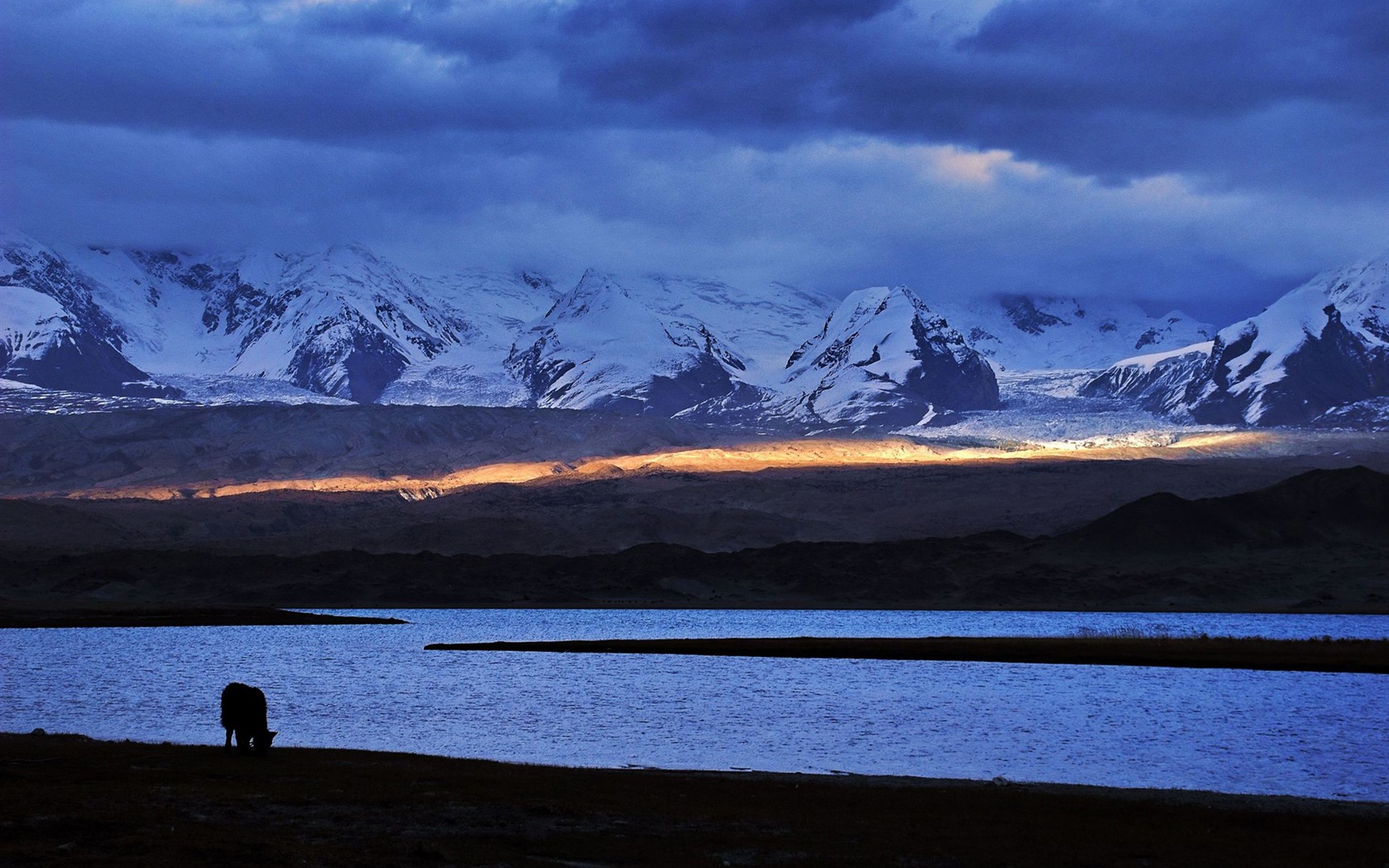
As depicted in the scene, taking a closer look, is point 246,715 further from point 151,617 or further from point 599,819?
point 151,617

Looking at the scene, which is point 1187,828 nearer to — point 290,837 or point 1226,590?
point 290,837

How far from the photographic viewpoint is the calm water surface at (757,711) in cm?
5469

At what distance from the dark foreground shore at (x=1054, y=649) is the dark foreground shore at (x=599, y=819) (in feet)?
180

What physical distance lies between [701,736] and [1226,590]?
14283 centimetres

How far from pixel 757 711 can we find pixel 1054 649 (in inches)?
1698

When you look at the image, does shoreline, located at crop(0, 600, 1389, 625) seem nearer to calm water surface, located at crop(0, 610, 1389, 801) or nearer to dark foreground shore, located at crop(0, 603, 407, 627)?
dark foreground shore, located at crop(0, 603, 407, 627)

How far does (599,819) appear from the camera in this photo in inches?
1464

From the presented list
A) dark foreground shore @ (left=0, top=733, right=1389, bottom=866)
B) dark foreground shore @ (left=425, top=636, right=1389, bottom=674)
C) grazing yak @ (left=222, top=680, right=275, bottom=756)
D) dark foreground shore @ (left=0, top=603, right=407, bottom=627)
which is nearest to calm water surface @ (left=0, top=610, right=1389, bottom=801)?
dark foreground shore @ (left=425, top=636, right=1389, bottom=674)

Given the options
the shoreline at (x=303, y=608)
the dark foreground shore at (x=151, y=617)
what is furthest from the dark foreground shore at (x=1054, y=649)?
the shoreline at (x=303, y=608)

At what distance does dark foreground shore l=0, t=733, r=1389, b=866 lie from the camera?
106 feet

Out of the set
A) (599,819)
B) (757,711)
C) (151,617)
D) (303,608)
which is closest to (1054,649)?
(757,711)

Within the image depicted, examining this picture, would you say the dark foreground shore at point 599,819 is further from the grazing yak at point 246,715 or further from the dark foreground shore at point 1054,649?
the dark foreground shore at point 1054,649

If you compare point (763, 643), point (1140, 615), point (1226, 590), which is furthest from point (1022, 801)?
point (1226, 590)

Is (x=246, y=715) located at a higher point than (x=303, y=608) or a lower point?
higher
